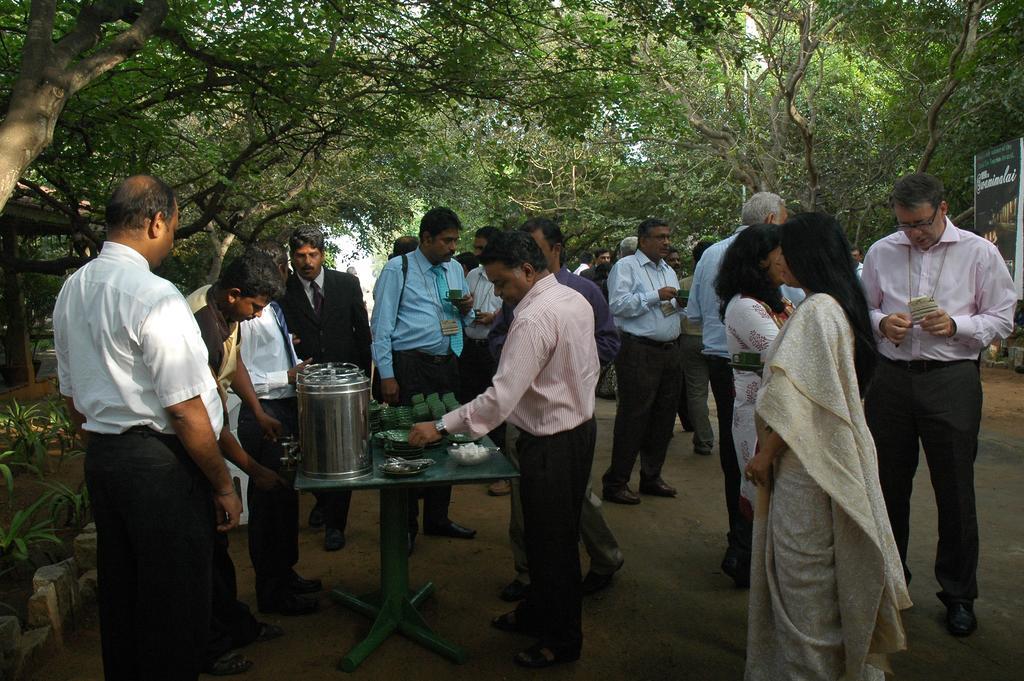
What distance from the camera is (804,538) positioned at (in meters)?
2.62

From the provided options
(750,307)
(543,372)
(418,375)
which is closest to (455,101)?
(418,375)

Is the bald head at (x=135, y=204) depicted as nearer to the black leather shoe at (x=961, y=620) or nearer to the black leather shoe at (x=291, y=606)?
the black leather shoe at (x=291, y=606)

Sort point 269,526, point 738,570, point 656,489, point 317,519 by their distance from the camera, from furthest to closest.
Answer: point 656,489, point 317,519, point 738,570, point 269,526

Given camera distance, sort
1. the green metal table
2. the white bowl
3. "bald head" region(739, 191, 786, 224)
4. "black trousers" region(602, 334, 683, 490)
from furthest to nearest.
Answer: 1. "black trousers" region(602, 334, 683, 490)
2. "bald head" region(739, 191, 786, 224)
3. the green metal table
4. the white bowl

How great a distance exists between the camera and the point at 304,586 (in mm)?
4164

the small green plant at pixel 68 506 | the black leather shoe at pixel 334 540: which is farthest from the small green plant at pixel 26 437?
the black leather shoe at pixel 334 540

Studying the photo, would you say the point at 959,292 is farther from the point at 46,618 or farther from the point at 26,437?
the point at 26,437

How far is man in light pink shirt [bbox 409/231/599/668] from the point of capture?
3143 mm

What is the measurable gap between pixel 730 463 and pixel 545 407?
5.39 feet

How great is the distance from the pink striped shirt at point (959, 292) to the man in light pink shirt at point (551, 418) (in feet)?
5.02

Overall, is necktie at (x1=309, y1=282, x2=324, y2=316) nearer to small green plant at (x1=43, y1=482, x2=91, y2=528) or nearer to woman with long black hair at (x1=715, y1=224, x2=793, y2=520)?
small green plant at (x1=43, y1=482, x2=91, y2=528)

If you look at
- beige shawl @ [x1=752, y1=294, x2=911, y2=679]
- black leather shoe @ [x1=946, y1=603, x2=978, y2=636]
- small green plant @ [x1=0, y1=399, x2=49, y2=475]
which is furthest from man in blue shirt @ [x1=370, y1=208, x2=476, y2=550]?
small green plant @ [x1=0, y1=399, x2=49, y2=475]

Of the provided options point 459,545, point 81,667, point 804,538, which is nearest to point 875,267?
point 804,538

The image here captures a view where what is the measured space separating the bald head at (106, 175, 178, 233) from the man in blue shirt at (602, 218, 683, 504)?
12.0 ft
